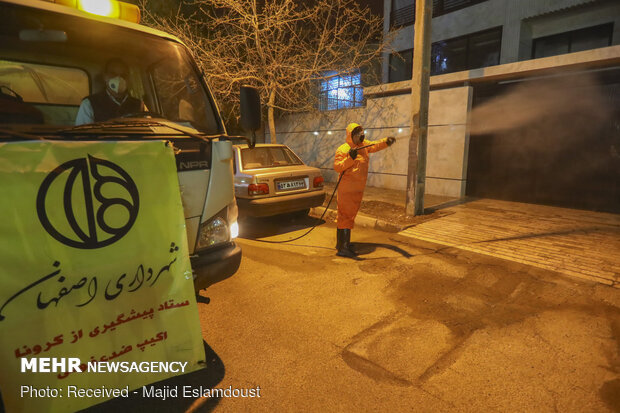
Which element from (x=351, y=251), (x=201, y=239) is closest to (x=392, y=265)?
(x=351, y=251)

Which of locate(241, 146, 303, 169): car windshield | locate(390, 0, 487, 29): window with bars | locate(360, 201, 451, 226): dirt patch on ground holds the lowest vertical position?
locate(360, 201, 451, 226): dirt patch on ground

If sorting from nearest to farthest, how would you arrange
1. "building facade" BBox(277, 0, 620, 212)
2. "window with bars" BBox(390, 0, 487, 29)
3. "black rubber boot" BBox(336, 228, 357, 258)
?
"black rubber boot" BBox(336, 228, 357, 258)
"building facade" BBox(277, 0, 620, 212)
"window with bars" BBox(390, 0, 487, 29)

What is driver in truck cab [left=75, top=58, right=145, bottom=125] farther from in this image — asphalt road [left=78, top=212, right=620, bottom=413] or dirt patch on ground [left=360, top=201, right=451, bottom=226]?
dirt patch on ground [left=360, top=201, right=451, bottom=226]

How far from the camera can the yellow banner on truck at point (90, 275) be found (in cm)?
177

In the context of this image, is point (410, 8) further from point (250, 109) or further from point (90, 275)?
point (90, 275)

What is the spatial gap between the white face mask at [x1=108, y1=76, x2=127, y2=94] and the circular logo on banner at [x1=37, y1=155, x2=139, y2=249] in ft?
4.60

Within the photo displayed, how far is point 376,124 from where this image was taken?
11008 millimetres

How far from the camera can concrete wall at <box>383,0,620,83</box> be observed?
10.2 m

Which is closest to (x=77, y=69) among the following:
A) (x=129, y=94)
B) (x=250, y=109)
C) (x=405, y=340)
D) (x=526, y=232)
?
(x=129, y=94)

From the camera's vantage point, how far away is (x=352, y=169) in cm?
497

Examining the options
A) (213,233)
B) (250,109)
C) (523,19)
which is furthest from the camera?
(523,19)

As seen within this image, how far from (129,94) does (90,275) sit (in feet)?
6.63

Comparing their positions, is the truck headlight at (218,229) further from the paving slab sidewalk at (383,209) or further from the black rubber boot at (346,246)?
the paving slab sidewalk at (383,209)

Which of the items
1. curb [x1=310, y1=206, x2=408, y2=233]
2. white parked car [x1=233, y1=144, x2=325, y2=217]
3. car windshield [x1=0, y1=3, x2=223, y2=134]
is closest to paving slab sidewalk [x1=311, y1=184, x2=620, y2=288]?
curb [x1=310, y1=206, x2=408, y2=233]
